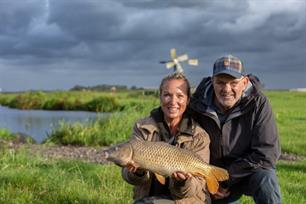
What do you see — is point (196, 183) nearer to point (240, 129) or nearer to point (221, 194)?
point (221, 194)

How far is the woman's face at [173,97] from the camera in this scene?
15.1ft

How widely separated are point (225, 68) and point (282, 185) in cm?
358

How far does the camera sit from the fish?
4172 mm

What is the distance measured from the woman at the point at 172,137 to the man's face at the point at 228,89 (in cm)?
34

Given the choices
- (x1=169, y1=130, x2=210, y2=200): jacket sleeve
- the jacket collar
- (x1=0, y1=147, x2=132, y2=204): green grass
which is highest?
the jacket collar

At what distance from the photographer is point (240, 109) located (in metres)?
4.95

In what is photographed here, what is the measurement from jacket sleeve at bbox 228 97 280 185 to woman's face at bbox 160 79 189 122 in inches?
30.3

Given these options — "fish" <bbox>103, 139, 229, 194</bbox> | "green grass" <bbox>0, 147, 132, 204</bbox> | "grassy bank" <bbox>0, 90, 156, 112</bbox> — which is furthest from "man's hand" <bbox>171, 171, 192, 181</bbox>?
"grassy bank" <bbox>0, 90, 156, 112</bbox>

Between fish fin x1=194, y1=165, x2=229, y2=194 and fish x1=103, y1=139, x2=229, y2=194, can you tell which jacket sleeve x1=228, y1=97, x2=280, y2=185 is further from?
fish x1=103, y1=139, x2=229, y2=194

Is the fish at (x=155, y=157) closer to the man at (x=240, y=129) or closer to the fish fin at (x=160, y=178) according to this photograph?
the fish fin at (x=160, y=178)

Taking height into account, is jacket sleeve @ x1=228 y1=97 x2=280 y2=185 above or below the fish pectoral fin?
above

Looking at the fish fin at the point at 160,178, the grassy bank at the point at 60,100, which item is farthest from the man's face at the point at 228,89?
the grassy bank at the point at 60,100

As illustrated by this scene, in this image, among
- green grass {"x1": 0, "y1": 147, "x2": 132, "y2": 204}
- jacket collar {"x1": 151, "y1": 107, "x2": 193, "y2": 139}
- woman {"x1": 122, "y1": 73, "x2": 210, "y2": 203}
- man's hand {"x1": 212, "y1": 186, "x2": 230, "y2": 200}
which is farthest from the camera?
green grass {"x1": 0, "y1": 147, "x2": 132, "y2": 204}

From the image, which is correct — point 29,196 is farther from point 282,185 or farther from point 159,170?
point 282,185
